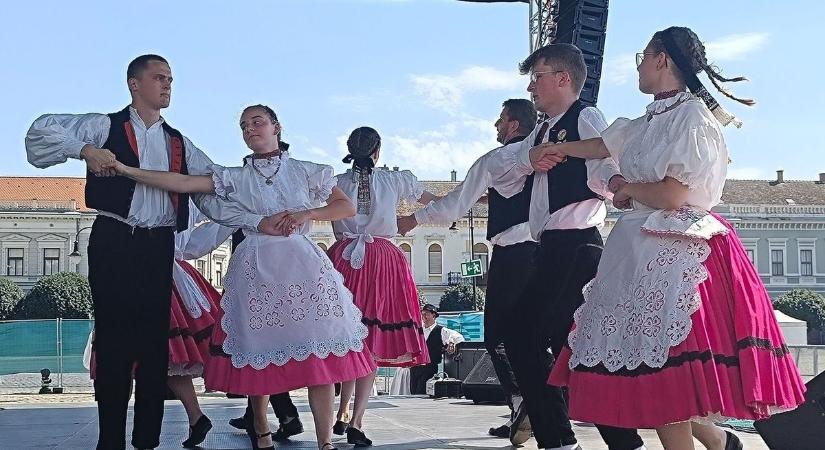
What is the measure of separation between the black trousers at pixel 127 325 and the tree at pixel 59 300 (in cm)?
5314

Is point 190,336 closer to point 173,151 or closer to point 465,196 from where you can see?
point 173,151

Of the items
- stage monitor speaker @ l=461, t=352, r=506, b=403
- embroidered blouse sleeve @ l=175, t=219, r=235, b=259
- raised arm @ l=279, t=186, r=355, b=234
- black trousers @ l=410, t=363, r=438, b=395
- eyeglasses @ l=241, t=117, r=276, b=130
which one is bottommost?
black trousers @ l=410, t=363, r=438, b=395

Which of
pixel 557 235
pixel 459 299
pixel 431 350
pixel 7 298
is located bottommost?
pixel 459 299

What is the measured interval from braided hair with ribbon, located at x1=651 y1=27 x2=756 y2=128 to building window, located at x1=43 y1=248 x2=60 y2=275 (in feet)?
233

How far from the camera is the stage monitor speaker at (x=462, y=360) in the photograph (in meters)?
12.9

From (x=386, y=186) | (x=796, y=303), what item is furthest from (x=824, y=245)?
(x=386, y=186)

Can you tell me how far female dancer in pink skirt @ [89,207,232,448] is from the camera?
5.33m

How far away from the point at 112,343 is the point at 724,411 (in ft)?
8.33

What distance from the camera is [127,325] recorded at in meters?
4.38

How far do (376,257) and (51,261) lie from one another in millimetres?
69061

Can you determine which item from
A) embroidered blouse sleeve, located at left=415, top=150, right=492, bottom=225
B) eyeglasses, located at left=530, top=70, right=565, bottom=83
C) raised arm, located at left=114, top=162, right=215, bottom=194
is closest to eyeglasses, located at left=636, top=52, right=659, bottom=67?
eyeglasses, located at left=530, top=70, right=565, bottom=83

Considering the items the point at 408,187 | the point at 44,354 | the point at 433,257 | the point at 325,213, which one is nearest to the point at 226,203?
the point at 325,213

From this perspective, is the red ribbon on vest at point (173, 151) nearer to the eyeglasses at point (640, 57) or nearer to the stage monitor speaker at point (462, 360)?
the eyeglasses at point (640, 57)

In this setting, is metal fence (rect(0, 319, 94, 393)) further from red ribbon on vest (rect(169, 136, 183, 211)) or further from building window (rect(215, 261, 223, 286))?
building window (rect(215, 261, 223, 286))
